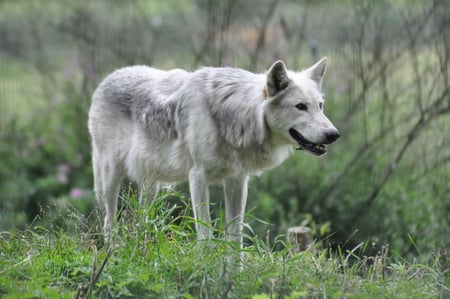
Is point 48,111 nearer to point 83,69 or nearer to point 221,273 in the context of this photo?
point 83,69

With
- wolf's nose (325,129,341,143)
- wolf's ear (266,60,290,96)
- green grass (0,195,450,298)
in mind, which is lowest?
green grass (0,195,450,298)

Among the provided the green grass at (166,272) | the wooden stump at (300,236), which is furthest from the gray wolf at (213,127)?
the wooden stump at (300,236)

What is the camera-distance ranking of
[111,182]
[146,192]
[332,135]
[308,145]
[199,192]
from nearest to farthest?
[146,192] → [332,135] → [308,145] → [199,192] → [111,182]

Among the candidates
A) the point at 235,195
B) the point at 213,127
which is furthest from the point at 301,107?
the point at 235,195

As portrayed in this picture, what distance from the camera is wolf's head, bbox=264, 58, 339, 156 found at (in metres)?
5.51

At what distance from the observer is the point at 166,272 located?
4.71 metres

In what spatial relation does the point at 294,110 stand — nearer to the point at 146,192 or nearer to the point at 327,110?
the point at 146,192

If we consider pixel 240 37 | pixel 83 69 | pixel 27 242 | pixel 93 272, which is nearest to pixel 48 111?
pixel 83 69

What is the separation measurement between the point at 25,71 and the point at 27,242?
8216 millimetres

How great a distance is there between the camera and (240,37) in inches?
402

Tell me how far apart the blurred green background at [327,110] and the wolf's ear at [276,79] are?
2301 millimetres

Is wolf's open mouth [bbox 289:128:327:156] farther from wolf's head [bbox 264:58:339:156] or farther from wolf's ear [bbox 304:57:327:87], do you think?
wolf's ear [bbox 304:57:327:87]

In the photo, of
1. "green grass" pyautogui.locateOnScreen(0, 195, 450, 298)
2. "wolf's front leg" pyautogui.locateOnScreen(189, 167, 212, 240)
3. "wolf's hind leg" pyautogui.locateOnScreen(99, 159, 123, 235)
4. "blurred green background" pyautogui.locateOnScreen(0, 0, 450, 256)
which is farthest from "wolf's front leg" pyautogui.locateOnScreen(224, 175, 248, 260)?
"blurred green background" pyautogui.locateOnScreen(0, 0, 450, 256)

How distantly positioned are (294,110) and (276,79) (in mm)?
280
